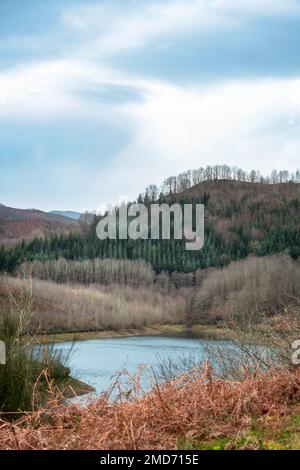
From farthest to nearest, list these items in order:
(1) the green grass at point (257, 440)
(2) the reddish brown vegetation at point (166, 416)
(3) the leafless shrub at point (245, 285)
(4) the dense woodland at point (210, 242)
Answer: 1. (4) the dense woodland at point (210, 242)
2. (3) the leafless shrub at point (245, 285)
3. (2) the reddish brown vegetation at point (166, 416)
4. (1) the green grass at point (257, 440)

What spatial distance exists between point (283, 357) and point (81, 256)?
→ 123m

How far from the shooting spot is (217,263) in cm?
12850

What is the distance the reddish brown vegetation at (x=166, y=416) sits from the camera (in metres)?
4.19

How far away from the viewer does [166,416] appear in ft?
15.1

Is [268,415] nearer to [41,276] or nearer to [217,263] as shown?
[41,276]

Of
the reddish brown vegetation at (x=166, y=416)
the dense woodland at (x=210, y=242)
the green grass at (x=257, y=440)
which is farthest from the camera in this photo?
the dense woodland at (x=210, y=242)

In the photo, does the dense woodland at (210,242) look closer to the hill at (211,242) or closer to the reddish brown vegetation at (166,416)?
the hill at (211,242)

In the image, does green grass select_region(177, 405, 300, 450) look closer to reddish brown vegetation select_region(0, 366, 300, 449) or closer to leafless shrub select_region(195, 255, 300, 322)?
reddish brown vegetation select_region(0, 366, 300, 449)

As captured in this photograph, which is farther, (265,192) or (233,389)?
(265,192)

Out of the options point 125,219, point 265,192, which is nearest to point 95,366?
point 125,219

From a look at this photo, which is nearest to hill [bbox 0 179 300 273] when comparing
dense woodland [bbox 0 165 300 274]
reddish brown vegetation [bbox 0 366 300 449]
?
dense woodland [bbox 0 165 300 274]

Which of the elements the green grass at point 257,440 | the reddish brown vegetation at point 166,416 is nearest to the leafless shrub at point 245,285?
the reddish brown vegetation at point 166,416

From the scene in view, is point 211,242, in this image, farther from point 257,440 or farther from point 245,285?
point 257,440

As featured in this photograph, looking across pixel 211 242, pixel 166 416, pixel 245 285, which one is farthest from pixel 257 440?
pixel 211 242
